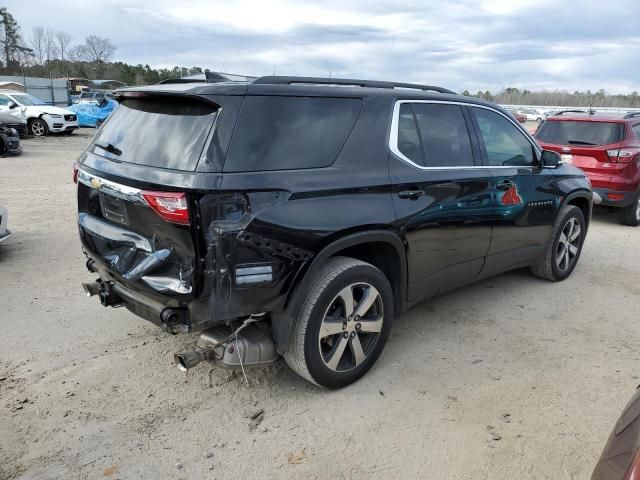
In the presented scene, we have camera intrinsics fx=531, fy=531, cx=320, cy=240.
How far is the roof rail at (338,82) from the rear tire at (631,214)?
5.51 m

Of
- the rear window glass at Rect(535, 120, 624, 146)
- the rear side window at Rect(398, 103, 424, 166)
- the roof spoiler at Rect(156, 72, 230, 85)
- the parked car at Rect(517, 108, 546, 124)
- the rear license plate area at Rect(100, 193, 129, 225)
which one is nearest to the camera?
the rear license plate area at Rect(100, 193, 129, 225)

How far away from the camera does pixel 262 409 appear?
3225 millimetres

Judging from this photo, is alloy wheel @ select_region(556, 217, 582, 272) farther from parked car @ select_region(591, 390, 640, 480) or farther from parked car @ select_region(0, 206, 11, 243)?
parked car @ select_region(0, 206, 11, 243)

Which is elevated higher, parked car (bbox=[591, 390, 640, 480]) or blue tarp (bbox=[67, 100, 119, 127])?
blue tarp (bbox=[67, 100, 119, 127])

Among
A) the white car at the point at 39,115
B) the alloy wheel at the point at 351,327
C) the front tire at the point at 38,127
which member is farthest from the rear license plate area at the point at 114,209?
the front tire at the point at 38,127

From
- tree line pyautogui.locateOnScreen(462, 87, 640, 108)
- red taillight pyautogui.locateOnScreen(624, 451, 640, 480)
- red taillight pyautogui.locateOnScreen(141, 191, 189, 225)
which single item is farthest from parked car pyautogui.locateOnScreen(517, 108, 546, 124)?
red taillight pyautogui.locateOnScreen(624, 451, 640, 480)

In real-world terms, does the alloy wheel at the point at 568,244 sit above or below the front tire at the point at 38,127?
below

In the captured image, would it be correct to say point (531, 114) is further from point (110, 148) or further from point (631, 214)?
point (110, 148)

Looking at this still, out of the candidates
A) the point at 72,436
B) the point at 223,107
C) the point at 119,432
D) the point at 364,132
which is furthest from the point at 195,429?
the point at 364,132

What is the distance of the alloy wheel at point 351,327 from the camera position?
3279 mm

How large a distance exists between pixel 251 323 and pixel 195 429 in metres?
0.67

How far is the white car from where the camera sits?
19750mm

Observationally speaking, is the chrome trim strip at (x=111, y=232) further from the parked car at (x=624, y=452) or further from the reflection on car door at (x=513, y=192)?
the reflection on car door at (x=513, y=192)

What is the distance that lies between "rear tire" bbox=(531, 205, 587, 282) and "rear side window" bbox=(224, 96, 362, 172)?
2.93 meters
